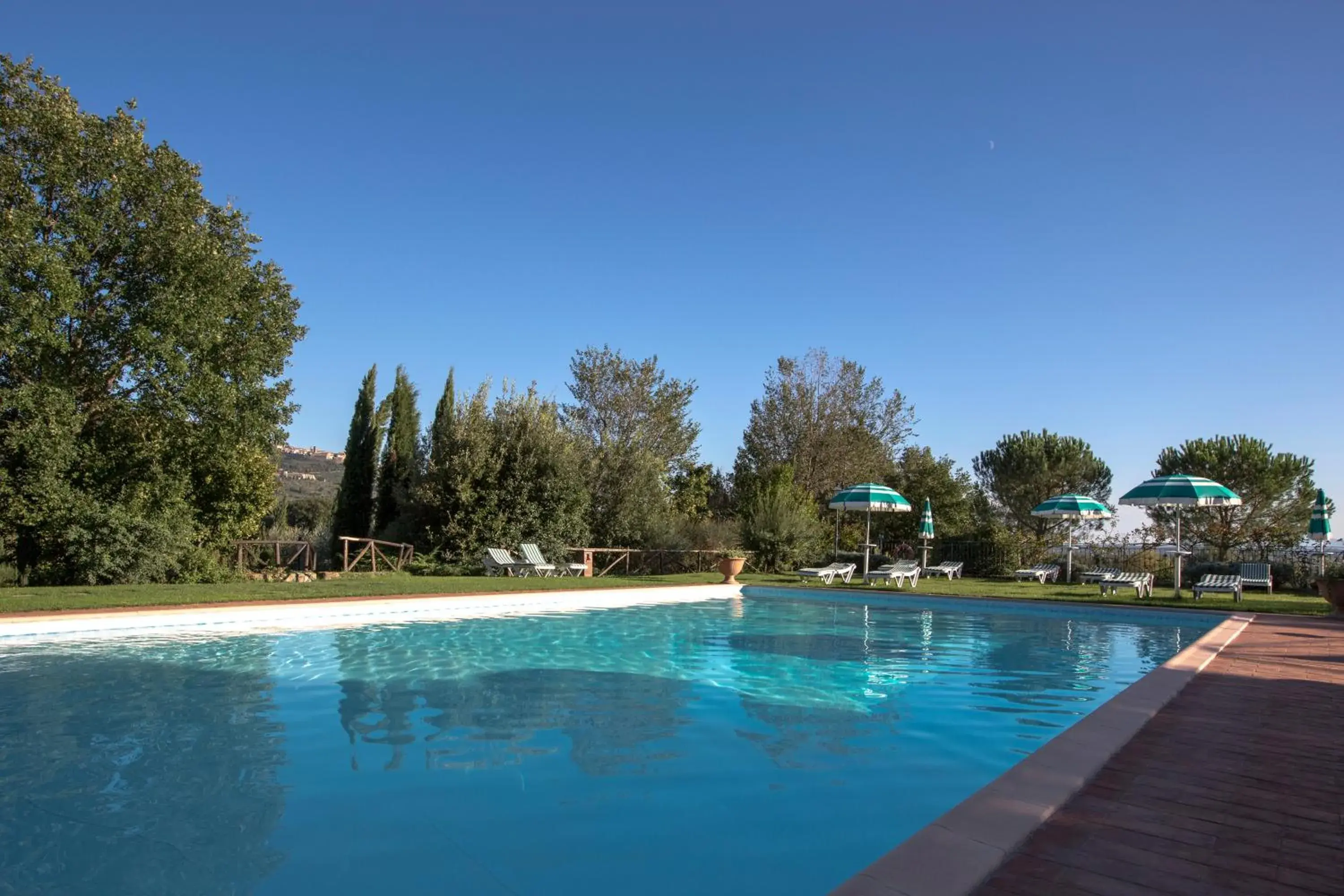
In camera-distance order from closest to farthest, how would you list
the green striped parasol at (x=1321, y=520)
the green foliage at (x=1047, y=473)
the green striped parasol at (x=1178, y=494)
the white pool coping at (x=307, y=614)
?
the white pool coping at (x=307, y=614), the green striped parasol at (x=1178, y=494), the green striped parasol at (x=1321, y=520), the green foliage at (x=1047, y=473)

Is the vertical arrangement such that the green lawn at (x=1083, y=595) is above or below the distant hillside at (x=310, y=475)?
below

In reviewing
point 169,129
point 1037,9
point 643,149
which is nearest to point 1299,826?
point 1037,9

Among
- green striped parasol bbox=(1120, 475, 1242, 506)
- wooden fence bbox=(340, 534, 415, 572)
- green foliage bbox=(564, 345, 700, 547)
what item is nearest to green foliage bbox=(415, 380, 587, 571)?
wooden fence bbox=(340, 534, 415, 572)

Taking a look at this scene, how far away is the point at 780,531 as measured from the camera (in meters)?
22.4

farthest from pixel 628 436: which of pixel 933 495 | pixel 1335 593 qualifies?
pixel 1335 593

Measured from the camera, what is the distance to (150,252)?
566 inches

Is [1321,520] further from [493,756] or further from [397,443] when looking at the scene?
[397,443]

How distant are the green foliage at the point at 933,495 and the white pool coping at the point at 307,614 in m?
14.7

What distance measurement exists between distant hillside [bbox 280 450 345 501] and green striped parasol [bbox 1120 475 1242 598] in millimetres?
39130

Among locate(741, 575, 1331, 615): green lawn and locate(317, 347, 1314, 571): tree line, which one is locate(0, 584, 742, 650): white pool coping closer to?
locate(741, 575, 1331, 615): green lawn

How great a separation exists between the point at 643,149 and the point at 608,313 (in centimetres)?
613

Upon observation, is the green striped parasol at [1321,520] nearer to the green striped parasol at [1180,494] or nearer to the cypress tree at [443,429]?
the green striped parasol at [1180,494]

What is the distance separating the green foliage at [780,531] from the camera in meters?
22.5

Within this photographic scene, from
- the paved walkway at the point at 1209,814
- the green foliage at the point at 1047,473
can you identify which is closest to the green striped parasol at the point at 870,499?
the paved walkway at the point at 1209,814
